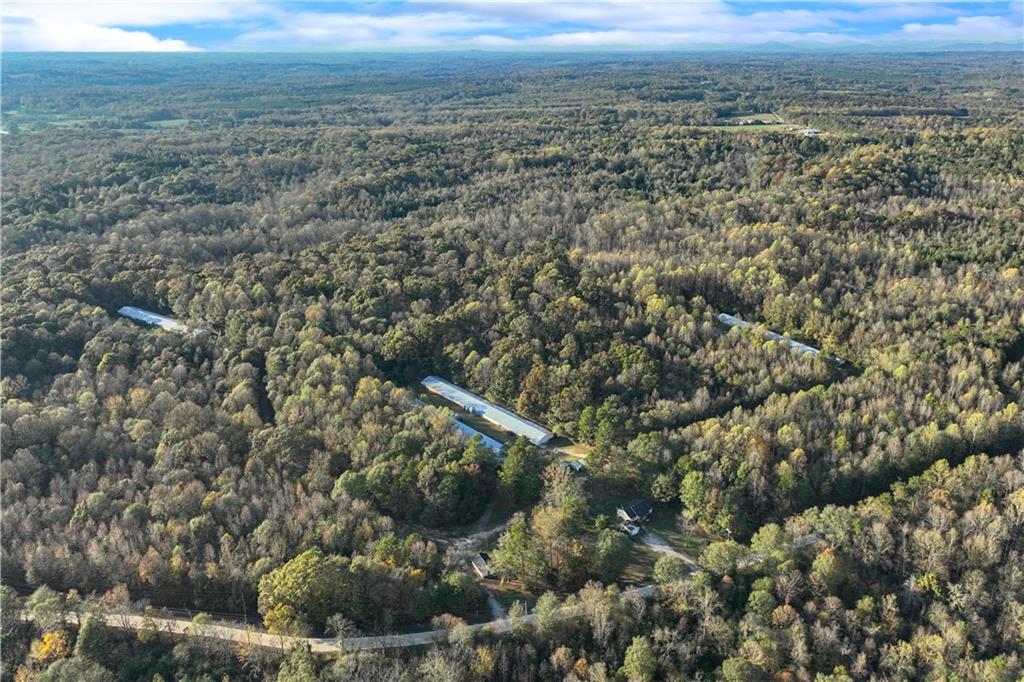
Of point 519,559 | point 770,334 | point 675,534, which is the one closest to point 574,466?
point 675,534

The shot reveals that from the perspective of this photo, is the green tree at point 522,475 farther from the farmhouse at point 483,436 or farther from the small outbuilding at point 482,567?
the small outbuilding at point 482,567

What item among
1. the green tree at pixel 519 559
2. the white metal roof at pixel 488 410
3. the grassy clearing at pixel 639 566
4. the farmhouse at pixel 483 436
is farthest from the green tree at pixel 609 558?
the white metal roof at pixel 488 410

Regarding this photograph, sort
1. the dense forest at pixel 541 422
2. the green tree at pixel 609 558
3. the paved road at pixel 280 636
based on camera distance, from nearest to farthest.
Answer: the paved road at pixel 280 636
the dense forest at pixel 541 422
the green tree at pixel 609 558

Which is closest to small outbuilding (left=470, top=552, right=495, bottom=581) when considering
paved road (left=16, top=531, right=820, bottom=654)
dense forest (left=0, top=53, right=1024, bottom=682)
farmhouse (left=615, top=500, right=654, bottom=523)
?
dense forest (left=0, top=53, right=1024, bottom=682)

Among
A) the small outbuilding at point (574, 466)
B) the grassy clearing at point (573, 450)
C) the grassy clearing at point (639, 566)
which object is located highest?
the small outbuilding at point (574, 466)

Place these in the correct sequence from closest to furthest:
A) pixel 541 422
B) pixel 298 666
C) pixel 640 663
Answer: pixel 298 666 < pixel 640 663 < pixel 541 422

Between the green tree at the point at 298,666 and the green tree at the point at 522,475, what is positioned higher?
the green tree at the point at 522,475

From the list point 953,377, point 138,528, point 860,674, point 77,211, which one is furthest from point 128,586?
point 77,211

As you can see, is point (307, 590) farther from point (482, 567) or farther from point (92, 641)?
point (482, 567)
